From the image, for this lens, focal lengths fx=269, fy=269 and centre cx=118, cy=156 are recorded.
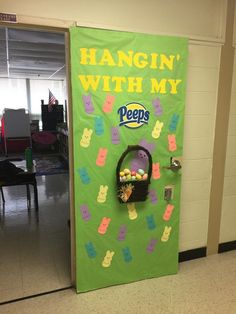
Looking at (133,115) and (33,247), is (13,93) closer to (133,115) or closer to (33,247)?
(33,247)

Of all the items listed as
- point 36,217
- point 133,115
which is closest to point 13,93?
point 36,217

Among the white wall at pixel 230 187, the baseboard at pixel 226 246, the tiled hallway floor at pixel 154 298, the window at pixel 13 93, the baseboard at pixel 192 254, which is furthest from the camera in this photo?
the window at pixel 13 93

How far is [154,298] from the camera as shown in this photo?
213cm

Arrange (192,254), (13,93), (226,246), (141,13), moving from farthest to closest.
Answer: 1. (13,93)
2. (226,246)
3. (192,254)
4. (141,13)

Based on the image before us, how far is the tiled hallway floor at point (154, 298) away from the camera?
79.2 inches

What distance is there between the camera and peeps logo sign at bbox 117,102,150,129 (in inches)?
80.4

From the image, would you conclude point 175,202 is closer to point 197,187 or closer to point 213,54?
point 197,187

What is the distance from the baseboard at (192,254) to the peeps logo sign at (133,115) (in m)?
1.38

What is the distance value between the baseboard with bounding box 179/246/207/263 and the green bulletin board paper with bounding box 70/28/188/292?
1.00 ft

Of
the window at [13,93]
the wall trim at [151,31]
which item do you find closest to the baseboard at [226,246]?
the wall trim at [151,31]

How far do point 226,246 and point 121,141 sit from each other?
1.69 meters

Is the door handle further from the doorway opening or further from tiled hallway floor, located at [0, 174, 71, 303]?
tiled hallway floor, located at [0, 174, 71, 303]

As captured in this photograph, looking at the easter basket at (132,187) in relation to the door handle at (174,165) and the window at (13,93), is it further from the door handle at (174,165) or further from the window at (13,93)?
the window at (13,93)

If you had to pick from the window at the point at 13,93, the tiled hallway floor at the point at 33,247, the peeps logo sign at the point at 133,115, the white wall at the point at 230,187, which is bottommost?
the tiled hallway floor at the point at 33,247
